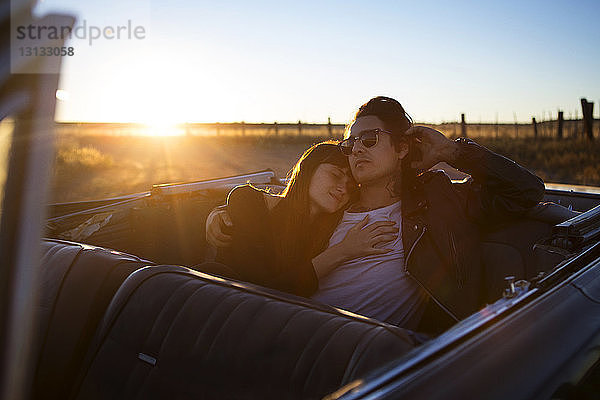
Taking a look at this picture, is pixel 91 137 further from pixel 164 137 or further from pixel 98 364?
pixel 98 364

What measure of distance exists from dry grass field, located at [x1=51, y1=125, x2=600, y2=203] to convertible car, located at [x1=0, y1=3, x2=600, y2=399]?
7872 millimetres

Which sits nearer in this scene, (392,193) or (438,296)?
(438,296)

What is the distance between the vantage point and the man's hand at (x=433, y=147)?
303cm

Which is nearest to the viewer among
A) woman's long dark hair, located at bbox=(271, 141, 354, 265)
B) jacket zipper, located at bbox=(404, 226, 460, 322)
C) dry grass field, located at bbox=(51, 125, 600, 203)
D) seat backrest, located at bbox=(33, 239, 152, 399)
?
seat backrest, located at bbox=(33, 239, 152, 399)

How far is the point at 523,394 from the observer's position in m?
1.18

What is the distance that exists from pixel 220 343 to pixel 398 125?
1.68m

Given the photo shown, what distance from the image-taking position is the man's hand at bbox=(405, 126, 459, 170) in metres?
3.03

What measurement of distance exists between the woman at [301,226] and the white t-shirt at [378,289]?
0.25 feet

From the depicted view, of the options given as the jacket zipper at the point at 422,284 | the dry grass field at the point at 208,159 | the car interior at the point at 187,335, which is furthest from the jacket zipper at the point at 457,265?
the dry grass field at the point at 208,159

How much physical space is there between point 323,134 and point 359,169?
87.2 feet

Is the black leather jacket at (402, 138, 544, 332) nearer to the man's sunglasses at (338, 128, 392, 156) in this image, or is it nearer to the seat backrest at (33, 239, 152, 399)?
the man's sunglasses at (338, 128, 392, 156)

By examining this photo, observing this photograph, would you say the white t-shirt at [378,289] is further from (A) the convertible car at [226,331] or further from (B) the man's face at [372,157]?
(A) the convertible car at [226,331]

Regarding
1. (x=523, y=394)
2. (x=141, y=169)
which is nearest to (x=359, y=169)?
(x=523, y=394)

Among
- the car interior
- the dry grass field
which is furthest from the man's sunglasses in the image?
the dry grass field
